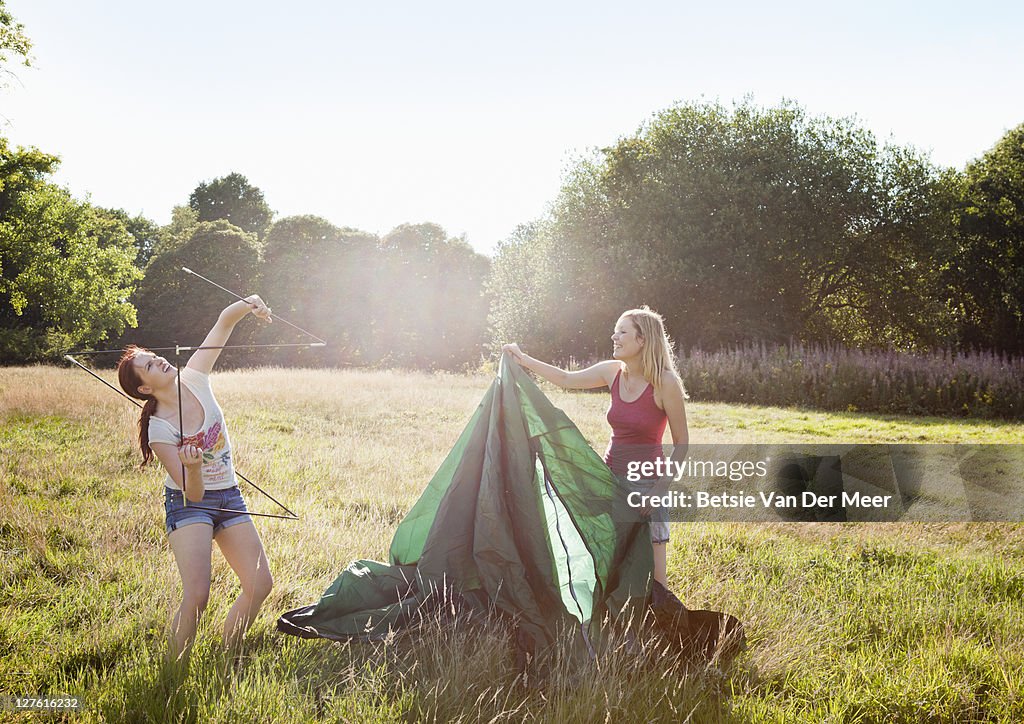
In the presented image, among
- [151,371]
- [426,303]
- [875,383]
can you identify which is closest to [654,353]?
[151,371]

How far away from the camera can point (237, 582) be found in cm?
435

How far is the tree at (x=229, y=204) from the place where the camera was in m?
43.5

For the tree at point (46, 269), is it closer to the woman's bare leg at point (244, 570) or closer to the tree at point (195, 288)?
the tree at point (195, 288)

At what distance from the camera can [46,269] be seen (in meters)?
21.4

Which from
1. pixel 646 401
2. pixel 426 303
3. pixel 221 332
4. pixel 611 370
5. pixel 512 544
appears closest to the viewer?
pixel 221 332

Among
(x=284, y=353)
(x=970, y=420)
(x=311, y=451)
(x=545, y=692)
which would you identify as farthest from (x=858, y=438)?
(x=284, y=353)

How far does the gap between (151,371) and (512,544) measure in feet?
6.43

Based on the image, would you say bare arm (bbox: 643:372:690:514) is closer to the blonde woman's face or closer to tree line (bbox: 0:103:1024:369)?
the blonde woman's face

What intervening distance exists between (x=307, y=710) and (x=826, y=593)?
3488 millimetres

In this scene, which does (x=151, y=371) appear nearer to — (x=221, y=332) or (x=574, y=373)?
(x=221, y=332)

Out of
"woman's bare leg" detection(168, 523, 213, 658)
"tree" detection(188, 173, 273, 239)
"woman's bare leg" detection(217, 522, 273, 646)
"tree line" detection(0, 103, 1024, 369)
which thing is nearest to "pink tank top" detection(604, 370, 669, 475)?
"woman's bare leg" detection(217, 522, 273, 646)

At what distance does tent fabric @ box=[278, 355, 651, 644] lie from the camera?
11.7 feet

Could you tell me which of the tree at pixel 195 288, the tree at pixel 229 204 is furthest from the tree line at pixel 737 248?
the tree at pixel 229 204

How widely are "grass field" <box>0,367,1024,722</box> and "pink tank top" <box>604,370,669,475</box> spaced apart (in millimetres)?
1067
